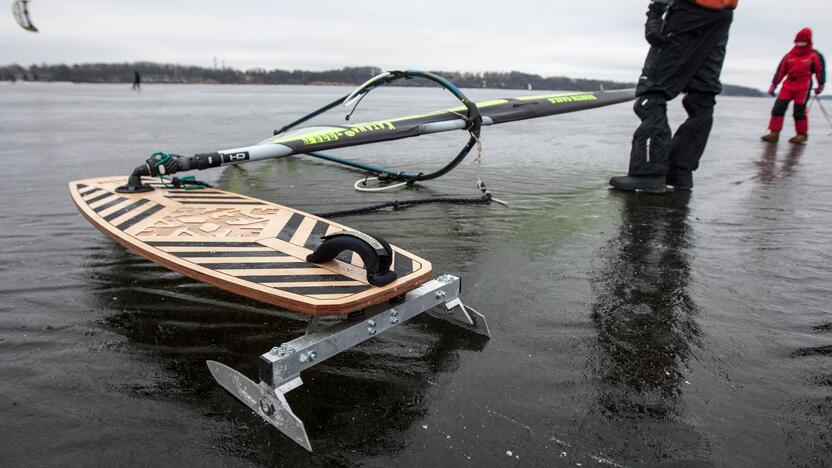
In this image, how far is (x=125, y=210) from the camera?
404 centimetres

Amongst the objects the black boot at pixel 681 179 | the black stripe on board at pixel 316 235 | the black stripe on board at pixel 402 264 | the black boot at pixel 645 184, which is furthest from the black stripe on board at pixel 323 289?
the black boot at pixel 681 179

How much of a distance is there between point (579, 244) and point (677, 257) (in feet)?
2.61

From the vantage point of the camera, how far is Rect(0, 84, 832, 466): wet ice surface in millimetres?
2047

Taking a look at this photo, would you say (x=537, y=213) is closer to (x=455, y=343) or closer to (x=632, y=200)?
(x=632, y=200)

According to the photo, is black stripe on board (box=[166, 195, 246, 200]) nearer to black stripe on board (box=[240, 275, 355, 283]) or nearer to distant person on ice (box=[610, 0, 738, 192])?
black stripe on board (box=[240, 275, 355, 283])

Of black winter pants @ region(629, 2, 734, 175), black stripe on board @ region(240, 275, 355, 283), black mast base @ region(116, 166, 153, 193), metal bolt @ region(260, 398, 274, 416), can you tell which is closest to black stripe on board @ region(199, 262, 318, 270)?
black stripe on board @ region(240, 275, 355, 283)

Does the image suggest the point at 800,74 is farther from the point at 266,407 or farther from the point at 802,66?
the point at 266,407

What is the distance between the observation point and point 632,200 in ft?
20.7

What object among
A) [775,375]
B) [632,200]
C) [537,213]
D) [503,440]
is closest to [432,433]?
[503,440]

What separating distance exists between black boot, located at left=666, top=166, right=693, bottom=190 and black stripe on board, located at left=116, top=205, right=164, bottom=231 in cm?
632

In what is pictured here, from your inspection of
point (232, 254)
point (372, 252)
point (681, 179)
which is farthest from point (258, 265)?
point (681, 179)

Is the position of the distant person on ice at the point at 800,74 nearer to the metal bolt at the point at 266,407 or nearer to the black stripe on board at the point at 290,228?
the black stripe on board at the point at 290,228

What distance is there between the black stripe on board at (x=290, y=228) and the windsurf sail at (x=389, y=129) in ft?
4.57

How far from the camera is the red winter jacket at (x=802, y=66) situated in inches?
457
